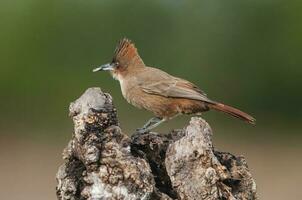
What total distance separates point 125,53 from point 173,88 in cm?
42

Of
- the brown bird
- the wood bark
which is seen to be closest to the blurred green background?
the brown bird

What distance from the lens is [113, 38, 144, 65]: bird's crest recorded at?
23.9 feet

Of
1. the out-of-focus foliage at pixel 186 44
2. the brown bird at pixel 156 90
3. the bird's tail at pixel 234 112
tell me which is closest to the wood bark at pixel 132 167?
the bird's tail at pixel 234 112

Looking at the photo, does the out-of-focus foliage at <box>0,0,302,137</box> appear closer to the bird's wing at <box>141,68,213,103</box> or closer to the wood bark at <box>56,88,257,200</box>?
the bird's wing at <box>141,68,213,103</box>

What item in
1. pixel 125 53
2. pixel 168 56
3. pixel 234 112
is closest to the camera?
pixel 234 112

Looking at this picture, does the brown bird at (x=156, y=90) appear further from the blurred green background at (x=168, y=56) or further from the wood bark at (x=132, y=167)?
the blurred green background at (x=168, y=56)

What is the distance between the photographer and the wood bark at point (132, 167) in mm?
4820

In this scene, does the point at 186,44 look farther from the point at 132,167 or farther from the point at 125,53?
the point at 132,167

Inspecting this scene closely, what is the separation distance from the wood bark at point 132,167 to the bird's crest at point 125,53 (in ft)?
6.81

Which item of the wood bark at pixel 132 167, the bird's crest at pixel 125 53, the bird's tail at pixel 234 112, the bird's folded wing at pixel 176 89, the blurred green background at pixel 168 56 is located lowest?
the wood bark at pixel 132 167

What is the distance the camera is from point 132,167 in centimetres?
485

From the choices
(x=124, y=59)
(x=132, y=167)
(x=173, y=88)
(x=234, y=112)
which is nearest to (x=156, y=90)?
(x=173, y=88)

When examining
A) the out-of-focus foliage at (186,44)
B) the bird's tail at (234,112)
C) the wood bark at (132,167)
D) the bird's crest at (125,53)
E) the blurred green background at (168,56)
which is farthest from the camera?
the out-of-focus foliage at (186,44)
